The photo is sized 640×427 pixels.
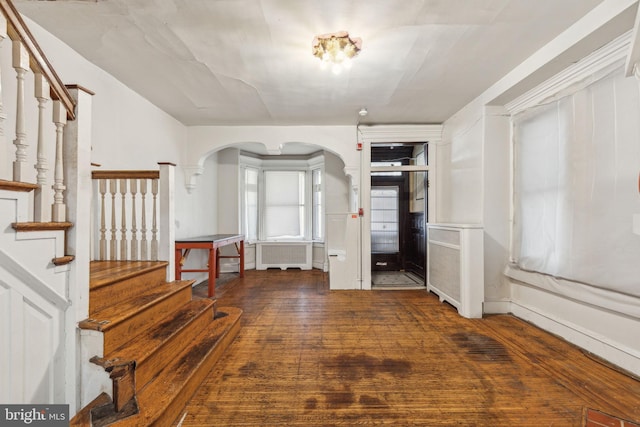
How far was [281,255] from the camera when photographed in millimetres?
6168

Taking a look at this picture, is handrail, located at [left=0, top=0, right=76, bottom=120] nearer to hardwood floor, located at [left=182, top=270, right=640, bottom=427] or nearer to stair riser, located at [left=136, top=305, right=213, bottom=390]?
stair riser, located at [left=136, top=305, right=213, bottom=390]

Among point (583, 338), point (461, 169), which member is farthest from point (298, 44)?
point (583, 338)

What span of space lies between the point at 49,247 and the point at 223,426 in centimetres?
140

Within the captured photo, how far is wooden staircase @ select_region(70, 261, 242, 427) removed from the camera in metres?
1.49

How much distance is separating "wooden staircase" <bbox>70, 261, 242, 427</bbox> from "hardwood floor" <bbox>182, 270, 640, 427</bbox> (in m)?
0.18

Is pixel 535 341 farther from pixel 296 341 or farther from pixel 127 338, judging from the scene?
pixel 127 338

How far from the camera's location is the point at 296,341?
262 centimetres

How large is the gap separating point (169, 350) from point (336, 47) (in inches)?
105

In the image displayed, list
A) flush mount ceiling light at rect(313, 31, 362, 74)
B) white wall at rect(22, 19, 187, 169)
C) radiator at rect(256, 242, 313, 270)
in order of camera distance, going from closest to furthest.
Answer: flush mount ceiling light at rect(313, 31, 362, 74)
white wall at rect(22, 19, 187, 169)
radiator at rect(256, 242, 313, 270)

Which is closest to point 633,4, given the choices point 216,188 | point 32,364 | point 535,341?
point 535,341

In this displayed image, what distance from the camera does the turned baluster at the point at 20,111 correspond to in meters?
1.36

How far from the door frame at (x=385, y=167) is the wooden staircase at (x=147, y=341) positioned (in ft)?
8.31

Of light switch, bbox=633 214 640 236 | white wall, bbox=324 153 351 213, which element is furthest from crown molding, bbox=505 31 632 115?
white wall, bbox=324 153 351 213

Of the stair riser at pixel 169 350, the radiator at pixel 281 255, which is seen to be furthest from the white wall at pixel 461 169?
the stair riser at pixel 169 350
